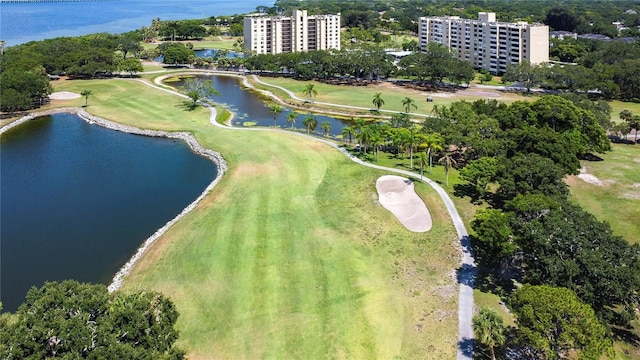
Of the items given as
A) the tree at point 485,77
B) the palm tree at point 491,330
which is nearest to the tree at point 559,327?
the palm tree at point 491,330

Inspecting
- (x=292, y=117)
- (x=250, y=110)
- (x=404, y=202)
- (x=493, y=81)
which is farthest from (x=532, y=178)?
(x=493, y=81)

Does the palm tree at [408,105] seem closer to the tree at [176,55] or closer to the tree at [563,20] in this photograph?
the tree at [176,55]

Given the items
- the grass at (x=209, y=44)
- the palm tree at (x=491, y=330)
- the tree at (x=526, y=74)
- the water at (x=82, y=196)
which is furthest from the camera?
the grass at (x=209, y=44)

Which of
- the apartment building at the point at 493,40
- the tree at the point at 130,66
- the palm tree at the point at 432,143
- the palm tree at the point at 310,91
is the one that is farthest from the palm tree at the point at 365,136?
the tree at the point at 130,66

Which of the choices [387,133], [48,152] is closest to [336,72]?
[387,133]

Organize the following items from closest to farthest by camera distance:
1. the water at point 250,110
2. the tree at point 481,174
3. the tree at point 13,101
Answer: the tree at point 481,174, the water at point 250,110, the tree at point 13,101

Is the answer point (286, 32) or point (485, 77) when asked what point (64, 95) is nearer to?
point (286, 32)

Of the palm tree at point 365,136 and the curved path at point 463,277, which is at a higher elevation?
the palm tree at point 365,136

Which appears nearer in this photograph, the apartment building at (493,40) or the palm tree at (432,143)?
the palm tree at (432,143)

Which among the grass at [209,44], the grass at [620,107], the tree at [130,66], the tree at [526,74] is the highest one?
the grass at [209,44]
